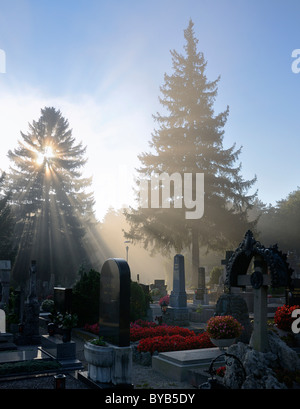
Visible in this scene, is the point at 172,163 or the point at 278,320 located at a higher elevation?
the point at 172,163

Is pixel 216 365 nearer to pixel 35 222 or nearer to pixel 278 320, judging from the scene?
pixel 278 320

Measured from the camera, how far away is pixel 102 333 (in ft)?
27.3

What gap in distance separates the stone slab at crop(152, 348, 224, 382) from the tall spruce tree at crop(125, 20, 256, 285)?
2364 cm

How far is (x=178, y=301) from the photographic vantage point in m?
19.7

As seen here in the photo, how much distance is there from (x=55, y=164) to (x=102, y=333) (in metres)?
37.6

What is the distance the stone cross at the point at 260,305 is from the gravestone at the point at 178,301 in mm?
11411

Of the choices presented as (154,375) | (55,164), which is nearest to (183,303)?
(154,375)

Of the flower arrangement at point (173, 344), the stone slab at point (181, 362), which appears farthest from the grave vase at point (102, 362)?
the flower arrangement at point (173, 344)

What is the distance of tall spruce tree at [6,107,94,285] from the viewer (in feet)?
120

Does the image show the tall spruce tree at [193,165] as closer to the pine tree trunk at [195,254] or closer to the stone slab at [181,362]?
the pine tree trunk at [195,254]

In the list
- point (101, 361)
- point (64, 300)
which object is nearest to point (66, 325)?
point (64, 300)

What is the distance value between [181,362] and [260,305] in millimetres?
2783
